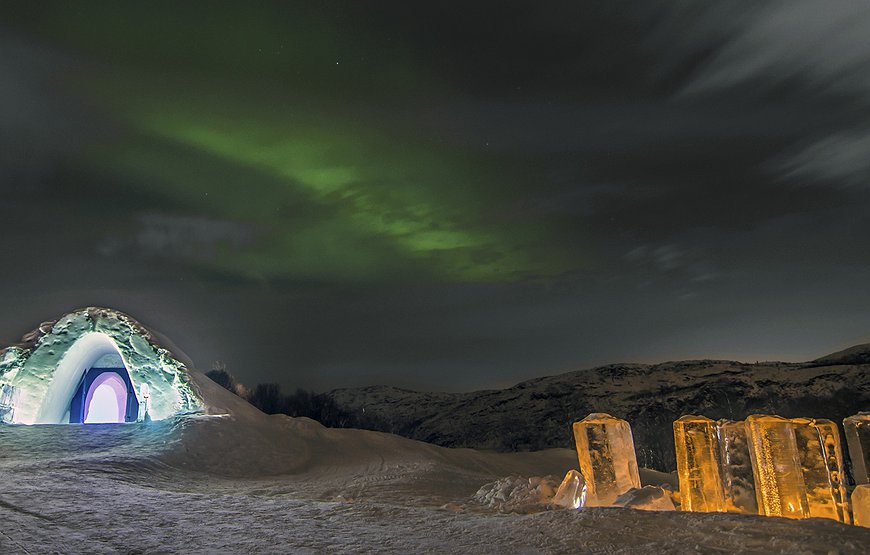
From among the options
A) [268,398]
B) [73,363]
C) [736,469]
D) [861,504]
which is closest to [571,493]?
[736,469]

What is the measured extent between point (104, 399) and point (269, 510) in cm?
1386

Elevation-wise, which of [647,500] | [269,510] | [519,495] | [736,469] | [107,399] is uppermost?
[107,399]

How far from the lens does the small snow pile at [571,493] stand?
22.1 feet

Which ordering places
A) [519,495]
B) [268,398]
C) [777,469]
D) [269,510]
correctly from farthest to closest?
1. [268,398]
2. [519,495]
3. [269,510]
4. [777,469]

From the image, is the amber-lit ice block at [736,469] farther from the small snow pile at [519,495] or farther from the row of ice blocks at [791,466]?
the small snow pile at [519,495]

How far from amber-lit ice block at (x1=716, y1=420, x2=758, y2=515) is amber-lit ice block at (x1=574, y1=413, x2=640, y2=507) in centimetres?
114

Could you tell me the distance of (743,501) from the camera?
530 cm

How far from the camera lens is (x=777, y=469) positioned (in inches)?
193

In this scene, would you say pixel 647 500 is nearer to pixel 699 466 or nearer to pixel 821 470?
pixel 699 466

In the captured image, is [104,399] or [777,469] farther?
[104,399]

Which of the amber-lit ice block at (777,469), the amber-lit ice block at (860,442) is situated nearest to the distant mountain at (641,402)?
the amber-lit ice block at (777,469)

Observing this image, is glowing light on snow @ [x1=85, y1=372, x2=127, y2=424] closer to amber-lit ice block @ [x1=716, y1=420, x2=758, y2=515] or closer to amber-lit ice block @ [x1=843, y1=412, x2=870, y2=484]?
amber-lit ice block @ [x1=716, y1=420, x2=758, y2=515]

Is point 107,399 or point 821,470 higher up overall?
point 107,399

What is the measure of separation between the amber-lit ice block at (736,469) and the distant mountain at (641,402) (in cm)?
3056
